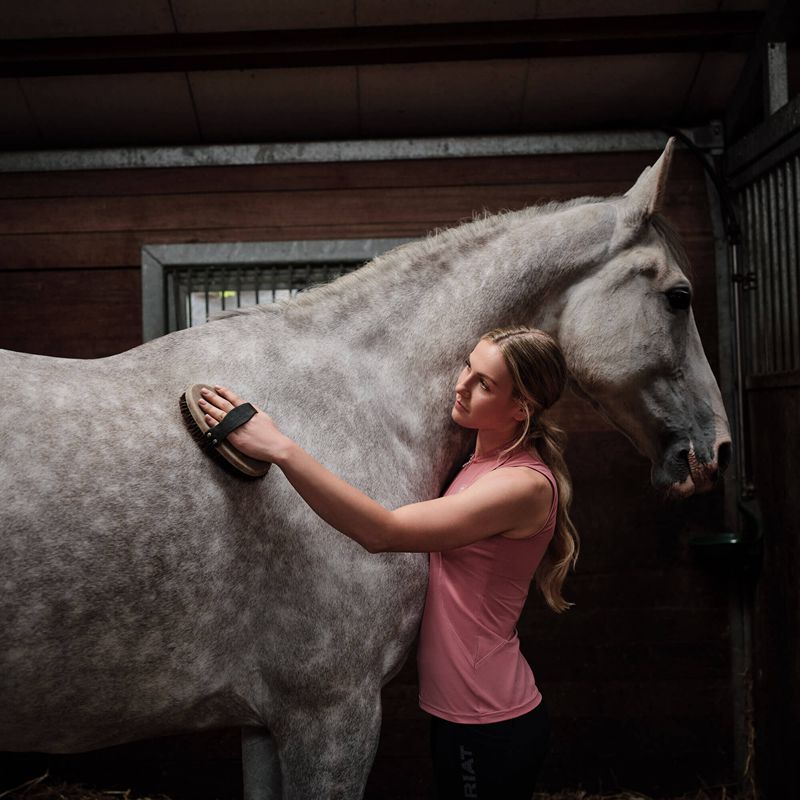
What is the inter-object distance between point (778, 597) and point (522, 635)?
990 mm

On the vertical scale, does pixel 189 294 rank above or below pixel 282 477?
above

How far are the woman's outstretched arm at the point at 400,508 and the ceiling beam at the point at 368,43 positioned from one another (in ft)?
5.97

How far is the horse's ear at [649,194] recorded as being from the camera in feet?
5.99

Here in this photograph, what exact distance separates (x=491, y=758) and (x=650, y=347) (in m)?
1.05

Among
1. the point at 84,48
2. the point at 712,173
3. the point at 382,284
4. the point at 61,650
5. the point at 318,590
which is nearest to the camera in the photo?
the point at 61,650

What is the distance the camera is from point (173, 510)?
1418 millimetres

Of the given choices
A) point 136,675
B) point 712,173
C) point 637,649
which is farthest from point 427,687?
point 712,173

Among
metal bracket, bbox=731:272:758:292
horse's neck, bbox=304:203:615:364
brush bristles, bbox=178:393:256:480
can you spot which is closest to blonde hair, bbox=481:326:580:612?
horse's neck, bbox=304:203:615:364

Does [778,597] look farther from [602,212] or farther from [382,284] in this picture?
[382,284]

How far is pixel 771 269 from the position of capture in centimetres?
276

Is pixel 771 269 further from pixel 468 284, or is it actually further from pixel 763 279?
pixel 468 284

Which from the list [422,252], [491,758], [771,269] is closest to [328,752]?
[491,758]

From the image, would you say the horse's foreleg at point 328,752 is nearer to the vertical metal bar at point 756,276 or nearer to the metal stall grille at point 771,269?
the metal stall grille at point 771,269

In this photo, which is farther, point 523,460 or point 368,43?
point 368,43
